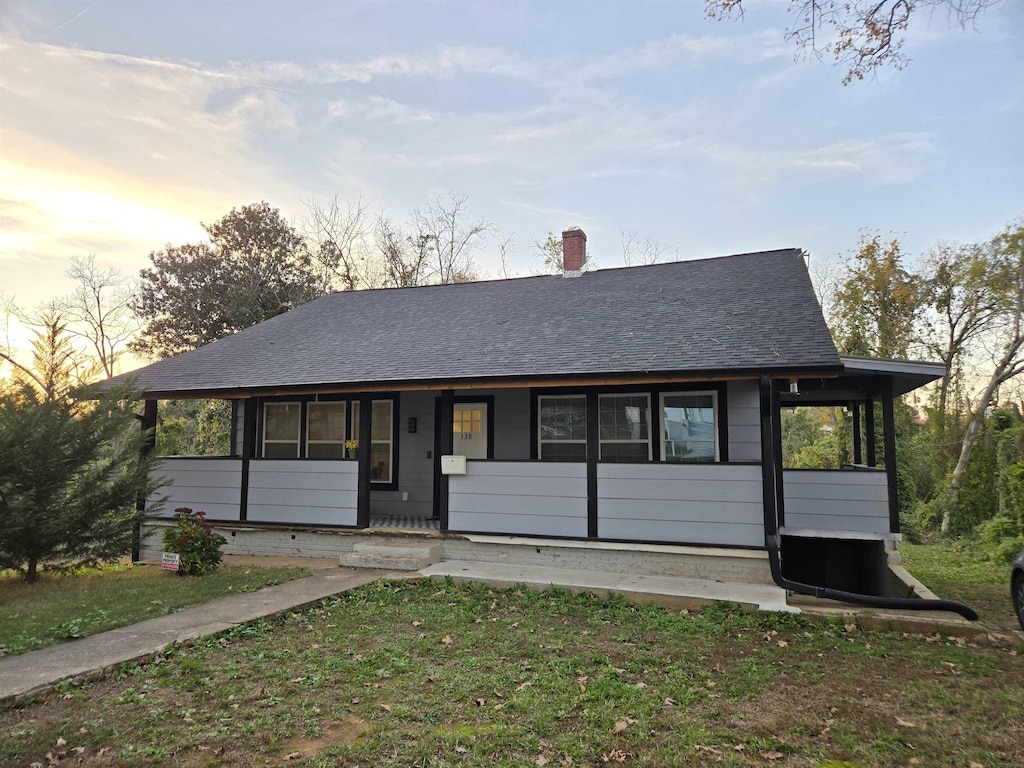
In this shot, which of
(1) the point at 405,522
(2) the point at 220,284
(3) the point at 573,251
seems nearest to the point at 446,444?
(1) the point at 405,522

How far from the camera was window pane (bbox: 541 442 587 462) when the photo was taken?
9.94 meters

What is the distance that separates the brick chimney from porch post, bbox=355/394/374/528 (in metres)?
5.70

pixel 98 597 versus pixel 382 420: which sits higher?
pixel 382 420

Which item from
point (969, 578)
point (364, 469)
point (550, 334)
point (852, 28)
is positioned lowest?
point (969, 578)

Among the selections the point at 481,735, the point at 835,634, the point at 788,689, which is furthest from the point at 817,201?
the point at 481,735

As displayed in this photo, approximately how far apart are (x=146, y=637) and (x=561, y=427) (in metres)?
6.42

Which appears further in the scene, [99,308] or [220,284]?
[99,308]

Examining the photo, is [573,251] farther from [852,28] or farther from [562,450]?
[852,28]

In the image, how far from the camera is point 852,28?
213 inches

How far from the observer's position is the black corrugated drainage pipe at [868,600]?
606 cm

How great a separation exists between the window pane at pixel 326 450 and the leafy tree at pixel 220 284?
14458 mm

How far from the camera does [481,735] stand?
3.55 m

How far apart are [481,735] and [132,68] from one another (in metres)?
14.4

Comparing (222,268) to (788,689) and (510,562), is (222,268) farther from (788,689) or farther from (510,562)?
(788,689)
